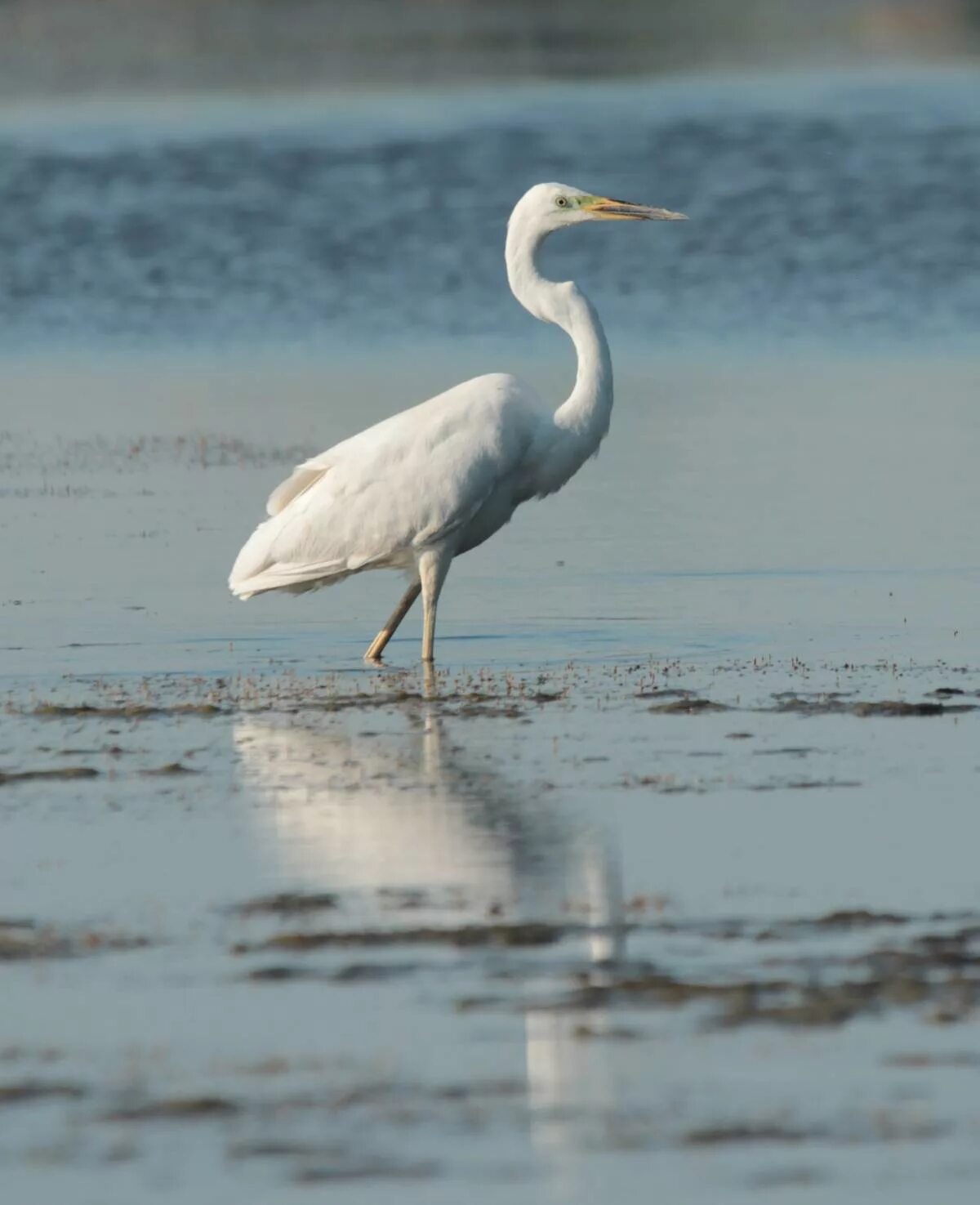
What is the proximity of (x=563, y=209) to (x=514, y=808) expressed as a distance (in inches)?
199

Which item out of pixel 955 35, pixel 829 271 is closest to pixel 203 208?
pixel 829 271

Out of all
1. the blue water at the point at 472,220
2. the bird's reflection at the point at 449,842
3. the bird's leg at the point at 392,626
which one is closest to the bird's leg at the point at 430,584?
the bird's leg at the point at 392,626

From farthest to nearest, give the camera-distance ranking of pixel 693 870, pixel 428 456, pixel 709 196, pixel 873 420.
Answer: pixel 709 196 → pixel 873 420 → pixel 428 456 → pixel 693 870

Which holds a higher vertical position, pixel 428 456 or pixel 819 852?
pixel 428 456

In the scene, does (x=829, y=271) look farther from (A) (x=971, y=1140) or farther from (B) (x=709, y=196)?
(A) (x=971, y=1140)

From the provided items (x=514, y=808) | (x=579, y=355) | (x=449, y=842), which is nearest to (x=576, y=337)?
(x=579, y=355)

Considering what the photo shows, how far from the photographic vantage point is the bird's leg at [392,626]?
1215cm

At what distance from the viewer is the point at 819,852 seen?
809 centimetres

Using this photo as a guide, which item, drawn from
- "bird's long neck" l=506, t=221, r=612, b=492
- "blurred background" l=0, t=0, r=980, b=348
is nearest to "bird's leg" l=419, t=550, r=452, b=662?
"bird's long neck" l=506, t=221, r=612, b=492

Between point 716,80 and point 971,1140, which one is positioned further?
point 716,80

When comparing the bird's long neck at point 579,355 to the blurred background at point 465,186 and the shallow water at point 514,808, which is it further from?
the blurred background at point 465,186

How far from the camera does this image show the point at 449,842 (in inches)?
328

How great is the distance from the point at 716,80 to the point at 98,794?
45.0 metres

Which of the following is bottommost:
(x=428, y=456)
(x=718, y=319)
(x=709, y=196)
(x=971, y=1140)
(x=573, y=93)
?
(x=971, y=1140)
